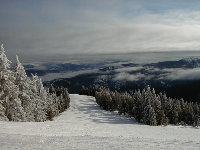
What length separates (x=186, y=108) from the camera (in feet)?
383

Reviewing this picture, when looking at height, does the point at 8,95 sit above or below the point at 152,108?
above

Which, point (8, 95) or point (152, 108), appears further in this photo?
point (152, 108)

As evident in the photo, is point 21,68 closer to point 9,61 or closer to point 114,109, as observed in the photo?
point 9,61

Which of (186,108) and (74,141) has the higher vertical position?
(74,141)

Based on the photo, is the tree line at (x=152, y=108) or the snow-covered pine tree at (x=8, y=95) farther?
the tree line at (x=152, y=108)

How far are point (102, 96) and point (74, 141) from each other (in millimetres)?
126108

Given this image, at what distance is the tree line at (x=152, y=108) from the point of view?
291ft

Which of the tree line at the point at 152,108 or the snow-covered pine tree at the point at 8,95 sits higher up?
the snow-covered pine tree at the point at 8,95

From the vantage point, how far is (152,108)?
87375 mm

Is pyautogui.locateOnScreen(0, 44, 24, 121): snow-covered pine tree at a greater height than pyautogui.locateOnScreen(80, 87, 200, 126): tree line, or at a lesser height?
greater

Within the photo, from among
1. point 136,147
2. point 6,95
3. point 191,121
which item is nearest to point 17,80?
point 6,95

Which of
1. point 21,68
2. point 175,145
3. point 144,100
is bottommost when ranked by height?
point 144,100

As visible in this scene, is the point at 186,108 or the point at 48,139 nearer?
the point at 48,139

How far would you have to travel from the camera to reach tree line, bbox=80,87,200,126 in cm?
8881
